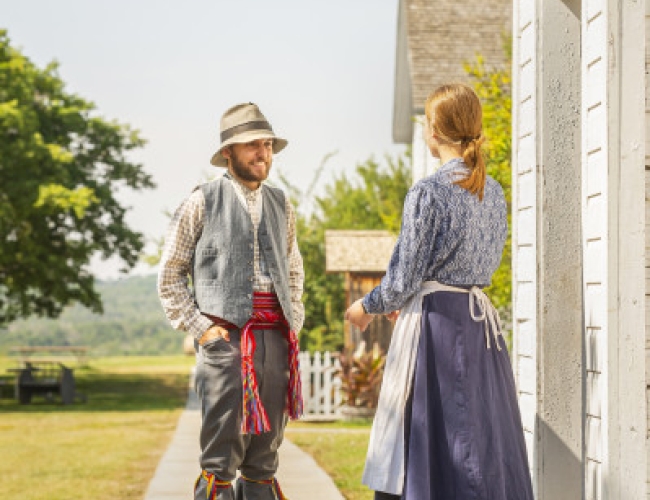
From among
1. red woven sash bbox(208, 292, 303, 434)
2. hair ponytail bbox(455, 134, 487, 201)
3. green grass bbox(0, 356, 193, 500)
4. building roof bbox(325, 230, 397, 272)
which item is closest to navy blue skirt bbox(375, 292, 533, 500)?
hair ponytail bbox(455, 134, 487, 201)

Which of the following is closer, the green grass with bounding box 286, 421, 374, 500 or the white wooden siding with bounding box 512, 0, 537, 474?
the white wooden siding with bounding box 512, 0, 537, 474

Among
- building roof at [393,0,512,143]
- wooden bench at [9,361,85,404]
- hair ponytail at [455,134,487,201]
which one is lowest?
wooden bench at [9,361,85,404]

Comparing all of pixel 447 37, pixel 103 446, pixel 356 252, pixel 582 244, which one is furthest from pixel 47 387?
pixel 582 244

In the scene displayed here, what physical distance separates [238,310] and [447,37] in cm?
1676

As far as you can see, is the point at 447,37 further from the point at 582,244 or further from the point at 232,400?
the point at 232,400

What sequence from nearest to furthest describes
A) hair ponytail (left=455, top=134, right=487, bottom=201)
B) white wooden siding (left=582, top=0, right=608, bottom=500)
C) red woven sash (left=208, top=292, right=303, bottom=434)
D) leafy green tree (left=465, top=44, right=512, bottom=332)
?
hair ponytail (left=455, top=134, right=487, bottom=201)
white wooden siding (left=582, top=0, right=608, bottom=500)
red woven sash (left=208, top=292, right=303, bottom=434)
leafy green tree (left=465, top=44, right=512, bottom=332)

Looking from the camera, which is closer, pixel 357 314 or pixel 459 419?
pixel 459 419

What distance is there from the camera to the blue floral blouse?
5.12 metres

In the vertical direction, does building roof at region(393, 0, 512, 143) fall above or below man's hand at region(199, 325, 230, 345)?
above

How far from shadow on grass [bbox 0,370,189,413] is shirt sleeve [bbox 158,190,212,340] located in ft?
59.6

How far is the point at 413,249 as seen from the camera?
5102 mm

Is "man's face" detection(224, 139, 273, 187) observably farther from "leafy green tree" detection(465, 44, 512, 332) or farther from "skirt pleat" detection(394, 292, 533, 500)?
"leafy green tree" detection(465, 44, 512, 332)

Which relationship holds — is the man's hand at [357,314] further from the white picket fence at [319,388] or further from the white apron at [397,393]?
the white picket fence at [319,388]

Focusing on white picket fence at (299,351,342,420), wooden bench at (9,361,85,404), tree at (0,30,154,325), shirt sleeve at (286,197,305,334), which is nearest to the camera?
shirt sleeve at (286,197,305,334)
